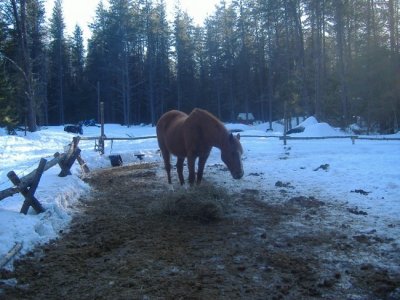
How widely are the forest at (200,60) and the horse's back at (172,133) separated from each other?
22.1m

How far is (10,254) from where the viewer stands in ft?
13.5

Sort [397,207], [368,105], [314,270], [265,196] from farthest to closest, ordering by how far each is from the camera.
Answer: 1. [368,105]
2. [265,196]
3. [397,207]
4. [314,270]

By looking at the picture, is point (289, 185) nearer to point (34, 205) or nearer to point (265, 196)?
point (265, 196)

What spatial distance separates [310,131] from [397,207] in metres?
16.7

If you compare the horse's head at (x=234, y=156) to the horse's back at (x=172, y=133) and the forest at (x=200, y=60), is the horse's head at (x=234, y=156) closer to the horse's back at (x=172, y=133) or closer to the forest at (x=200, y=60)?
the horse's back at (x=172, y=133)

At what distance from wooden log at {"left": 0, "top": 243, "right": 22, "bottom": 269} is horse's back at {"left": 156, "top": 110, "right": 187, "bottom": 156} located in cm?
441

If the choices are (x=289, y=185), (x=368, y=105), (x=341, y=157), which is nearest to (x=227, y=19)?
(x=368, y=105)

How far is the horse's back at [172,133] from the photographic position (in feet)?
27.5

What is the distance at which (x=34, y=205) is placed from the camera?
5.75 metres

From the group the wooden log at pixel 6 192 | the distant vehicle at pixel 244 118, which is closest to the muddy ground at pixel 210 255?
the wooden log at pixel 6 192

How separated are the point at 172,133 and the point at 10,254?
492cm

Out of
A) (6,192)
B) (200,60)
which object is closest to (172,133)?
(6,192)

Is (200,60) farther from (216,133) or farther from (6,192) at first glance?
(6,192)

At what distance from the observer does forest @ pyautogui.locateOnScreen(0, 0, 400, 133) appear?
3359 cm
